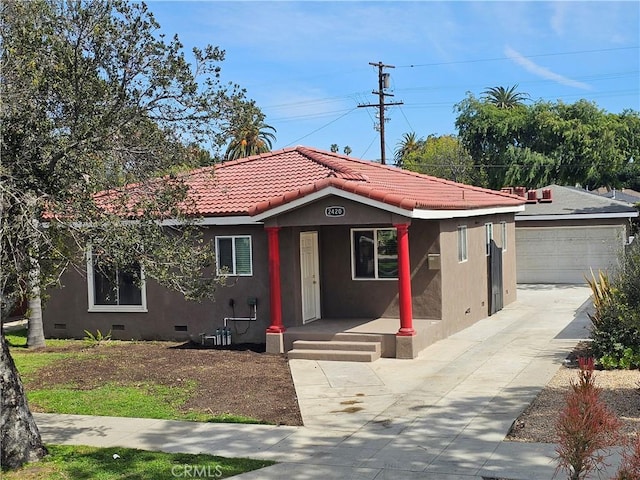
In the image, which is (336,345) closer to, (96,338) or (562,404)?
(562,404)

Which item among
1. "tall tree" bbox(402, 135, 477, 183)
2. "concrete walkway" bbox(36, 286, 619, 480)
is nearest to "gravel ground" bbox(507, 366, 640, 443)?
"concrete walkway" bbox(36, 286, 619, 480)

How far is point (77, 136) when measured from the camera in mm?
7543

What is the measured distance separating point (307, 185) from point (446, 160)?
3930 cm

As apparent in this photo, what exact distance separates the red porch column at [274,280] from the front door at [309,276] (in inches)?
35.7

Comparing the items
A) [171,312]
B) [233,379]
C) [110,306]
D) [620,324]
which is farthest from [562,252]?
[233,379]

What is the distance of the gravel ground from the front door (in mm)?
5731

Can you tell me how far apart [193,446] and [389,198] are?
259 inches

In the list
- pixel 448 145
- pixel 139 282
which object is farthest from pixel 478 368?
pixel 448 145

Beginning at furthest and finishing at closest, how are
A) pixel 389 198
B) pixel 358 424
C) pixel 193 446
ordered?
pixel 389 198
pixel 358 424
pixel 193 446

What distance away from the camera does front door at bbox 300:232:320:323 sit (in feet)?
51.3

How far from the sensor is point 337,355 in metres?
13.7

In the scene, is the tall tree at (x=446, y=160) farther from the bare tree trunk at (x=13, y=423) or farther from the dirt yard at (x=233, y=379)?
the bare tree trunk at (x=13, y=423)

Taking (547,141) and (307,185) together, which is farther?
(547,141)

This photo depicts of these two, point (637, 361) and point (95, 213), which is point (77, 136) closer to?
point (95, 213)
